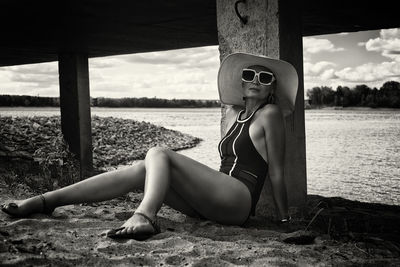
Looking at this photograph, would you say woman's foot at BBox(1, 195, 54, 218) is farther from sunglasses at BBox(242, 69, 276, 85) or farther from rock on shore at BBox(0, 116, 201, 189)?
sunglasses at BBox(242, 69, 276, 85)

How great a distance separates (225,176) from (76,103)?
257 inches

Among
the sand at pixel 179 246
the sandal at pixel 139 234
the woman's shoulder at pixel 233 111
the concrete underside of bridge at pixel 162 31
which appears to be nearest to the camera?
the sand at pixel 179 246

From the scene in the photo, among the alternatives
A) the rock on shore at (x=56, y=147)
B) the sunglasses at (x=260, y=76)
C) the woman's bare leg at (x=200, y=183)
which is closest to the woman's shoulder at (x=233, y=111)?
the sunglasses at (x=260, y=76)

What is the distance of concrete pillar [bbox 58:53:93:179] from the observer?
9.06m

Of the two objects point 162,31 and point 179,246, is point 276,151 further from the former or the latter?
point 162,31

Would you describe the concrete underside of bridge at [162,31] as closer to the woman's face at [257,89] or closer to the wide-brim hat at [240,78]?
the wide-brim hat at [240,78]

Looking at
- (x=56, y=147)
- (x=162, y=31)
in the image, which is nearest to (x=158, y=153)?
(x=56, y=147)

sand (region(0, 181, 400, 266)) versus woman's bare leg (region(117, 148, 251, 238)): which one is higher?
woman's bare leg (region(117, 148, 251, 238))

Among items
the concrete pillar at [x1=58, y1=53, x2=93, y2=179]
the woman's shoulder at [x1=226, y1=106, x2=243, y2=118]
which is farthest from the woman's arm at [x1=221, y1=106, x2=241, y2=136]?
the concrete pillar at [x1=58, y1=53, x2=93, y2=179]

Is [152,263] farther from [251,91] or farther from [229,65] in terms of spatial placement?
[229,65]

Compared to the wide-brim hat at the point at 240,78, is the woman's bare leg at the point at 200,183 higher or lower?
lower

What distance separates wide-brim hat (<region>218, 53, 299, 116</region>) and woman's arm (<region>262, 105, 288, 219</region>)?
1.39 feet

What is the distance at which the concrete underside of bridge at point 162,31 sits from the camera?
421 cm

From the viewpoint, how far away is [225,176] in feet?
10.7
